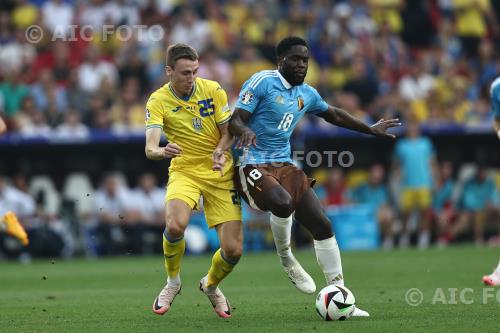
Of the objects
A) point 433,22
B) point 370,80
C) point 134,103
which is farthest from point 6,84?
point 433,22

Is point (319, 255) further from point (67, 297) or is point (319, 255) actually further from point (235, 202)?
point (67, 297)

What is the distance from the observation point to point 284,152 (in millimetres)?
10547

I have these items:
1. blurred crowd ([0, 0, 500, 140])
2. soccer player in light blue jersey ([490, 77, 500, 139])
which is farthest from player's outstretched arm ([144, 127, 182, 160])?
blurred crowd ([0, 0, 500, 140])

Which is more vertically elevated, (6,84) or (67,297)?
(6,84)

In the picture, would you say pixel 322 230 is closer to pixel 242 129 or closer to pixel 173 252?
pixel 242 129

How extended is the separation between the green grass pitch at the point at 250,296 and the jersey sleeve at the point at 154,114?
183cm

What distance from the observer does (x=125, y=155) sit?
22.3 meters

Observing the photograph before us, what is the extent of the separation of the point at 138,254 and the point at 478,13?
34.1ft

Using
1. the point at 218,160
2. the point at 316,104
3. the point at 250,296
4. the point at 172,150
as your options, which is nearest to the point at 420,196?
the point at 250,296

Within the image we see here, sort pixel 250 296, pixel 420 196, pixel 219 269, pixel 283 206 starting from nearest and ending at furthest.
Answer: pixel 283 206, pixel 219 269, pixel 250 296, pixel 420 196

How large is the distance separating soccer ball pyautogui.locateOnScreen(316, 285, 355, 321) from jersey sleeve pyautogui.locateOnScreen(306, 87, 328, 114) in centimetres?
197

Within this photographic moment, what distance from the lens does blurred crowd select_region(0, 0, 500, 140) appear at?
68.3ft

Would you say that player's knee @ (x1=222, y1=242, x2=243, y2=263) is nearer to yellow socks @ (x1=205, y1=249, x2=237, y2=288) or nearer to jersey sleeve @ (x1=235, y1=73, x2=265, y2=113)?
yellow socks @ (x1=205, y1=249, x2=237, y2=288)

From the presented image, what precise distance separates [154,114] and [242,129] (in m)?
0.88
